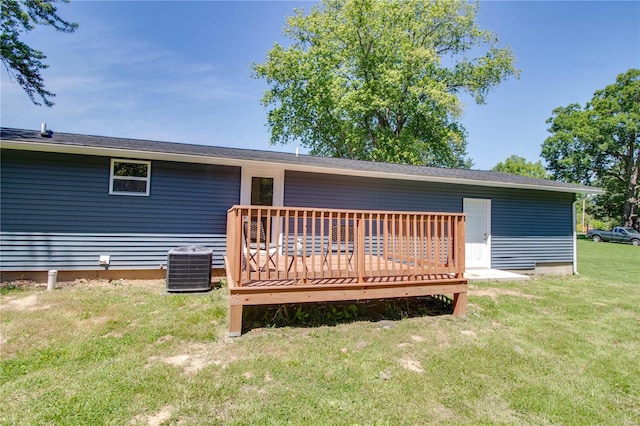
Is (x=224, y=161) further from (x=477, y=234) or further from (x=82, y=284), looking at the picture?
(x=477, y=234)

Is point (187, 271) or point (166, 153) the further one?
point (166, 153)

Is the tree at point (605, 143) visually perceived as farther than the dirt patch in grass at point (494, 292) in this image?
Yes

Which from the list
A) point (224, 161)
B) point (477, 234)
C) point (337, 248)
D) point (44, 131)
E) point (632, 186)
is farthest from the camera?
point (632, 186)

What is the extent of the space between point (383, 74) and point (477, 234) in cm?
1257

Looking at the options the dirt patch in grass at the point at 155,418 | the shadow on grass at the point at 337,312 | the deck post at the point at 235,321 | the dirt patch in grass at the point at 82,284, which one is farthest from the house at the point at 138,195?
the dirt patch in grass at the point at 155,418

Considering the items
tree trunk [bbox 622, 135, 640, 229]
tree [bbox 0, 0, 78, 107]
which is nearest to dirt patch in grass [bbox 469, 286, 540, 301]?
tree [bbox 0, 0, 78, 107]

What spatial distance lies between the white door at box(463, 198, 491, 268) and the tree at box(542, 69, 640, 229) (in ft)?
81.8

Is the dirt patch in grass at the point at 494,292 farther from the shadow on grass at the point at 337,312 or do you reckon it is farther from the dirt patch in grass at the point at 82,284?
the dirt patch in grass at the point at 82,284

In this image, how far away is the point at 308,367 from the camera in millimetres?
2895

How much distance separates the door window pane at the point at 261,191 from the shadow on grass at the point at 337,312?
118 inches

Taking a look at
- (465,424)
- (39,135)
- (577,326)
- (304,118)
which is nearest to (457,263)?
(577,326)

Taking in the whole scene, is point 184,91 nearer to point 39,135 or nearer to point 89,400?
point 39,135

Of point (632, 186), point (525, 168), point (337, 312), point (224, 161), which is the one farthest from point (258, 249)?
point (525, 168)

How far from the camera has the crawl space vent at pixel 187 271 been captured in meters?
5.41
